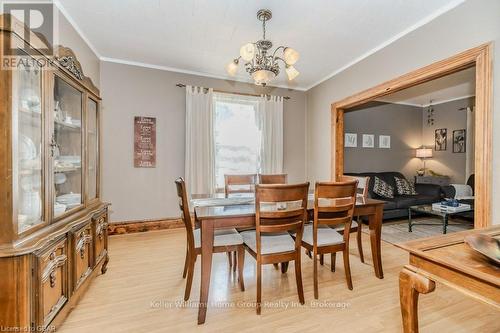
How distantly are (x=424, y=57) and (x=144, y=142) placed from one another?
387 cm

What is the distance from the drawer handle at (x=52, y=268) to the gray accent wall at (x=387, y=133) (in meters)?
5.15

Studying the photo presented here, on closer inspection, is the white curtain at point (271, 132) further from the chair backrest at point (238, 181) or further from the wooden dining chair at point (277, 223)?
the wooden dining chair at point (277, 223)

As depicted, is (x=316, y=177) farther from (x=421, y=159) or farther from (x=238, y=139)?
(x=421, y=159)

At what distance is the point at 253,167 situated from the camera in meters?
4.36

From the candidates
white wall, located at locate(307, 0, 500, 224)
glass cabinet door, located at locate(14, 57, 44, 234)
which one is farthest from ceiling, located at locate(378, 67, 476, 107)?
glass cabinet door, located at locate(14, 57, 44, 234)

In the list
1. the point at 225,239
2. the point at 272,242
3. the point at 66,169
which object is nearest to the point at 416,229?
the point at 272,242

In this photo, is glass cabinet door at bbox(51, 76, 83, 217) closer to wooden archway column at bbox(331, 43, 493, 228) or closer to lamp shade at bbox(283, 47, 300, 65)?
lamp shade at bbox(283, 47, 300, 65)

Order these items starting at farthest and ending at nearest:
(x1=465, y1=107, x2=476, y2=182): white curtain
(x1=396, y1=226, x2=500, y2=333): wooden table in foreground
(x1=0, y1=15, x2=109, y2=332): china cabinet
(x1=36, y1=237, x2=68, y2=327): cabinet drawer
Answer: (x1=465, y1=107, x2=476, y2=182): white curtain, (x1=36, y1=237, x2=68, y2=327): cabinet drawer, (x1=0, y1=15, x2=109, y2=332): china cabinet, (x1=396, y1=226, x2=500, y2=333): wooden table in foreground

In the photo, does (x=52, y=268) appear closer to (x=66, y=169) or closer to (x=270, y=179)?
(x=66, y=169)

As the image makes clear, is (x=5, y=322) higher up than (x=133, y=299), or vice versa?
(x=5, y=322)

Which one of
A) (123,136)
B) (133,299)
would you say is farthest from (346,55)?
(133,299)

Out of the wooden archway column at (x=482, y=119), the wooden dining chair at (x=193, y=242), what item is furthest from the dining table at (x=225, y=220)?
the wooden archway column at (x=482, y=119)

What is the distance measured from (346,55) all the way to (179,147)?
9.63ft

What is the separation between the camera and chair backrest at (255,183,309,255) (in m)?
1.67
